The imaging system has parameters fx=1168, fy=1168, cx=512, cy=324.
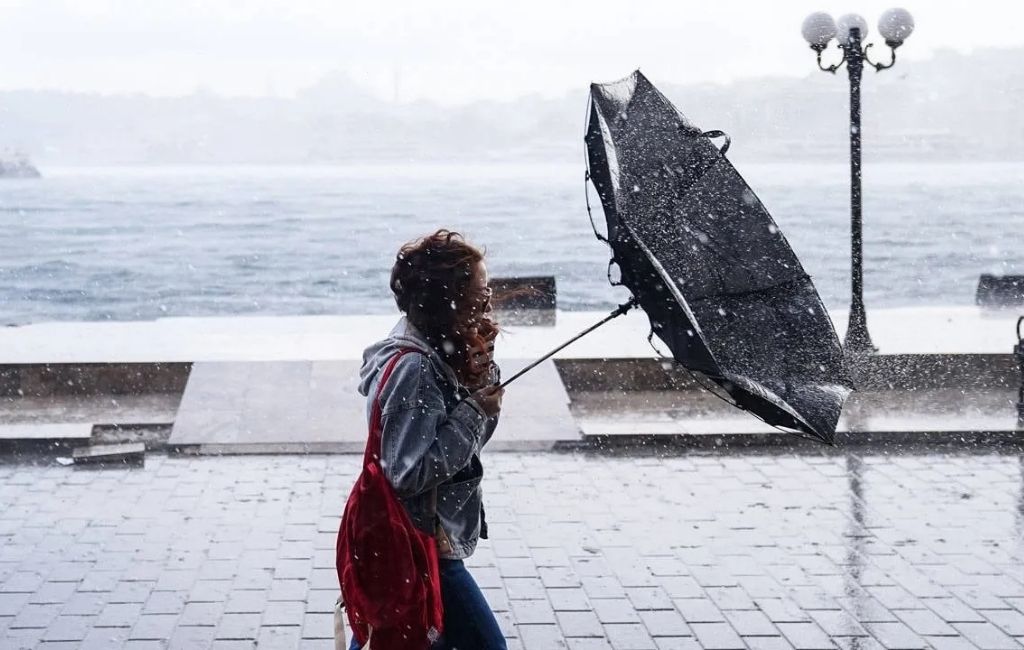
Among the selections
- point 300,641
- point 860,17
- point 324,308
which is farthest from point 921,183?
point 300,641

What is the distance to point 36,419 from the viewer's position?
9.83 m

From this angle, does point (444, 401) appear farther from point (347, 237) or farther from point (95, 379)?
point (347, 237)

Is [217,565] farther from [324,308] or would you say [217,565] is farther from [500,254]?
[500,254]

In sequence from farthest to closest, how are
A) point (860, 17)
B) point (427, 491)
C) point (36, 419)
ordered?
point (860, 17) → point (36, 419) → point (427, 491)

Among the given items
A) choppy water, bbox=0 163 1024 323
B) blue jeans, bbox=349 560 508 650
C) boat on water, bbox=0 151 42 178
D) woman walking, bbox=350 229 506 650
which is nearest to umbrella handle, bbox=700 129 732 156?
woman walking, bbox=350 229 506 650

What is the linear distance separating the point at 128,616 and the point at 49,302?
2159 inches

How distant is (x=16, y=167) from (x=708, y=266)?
547ft

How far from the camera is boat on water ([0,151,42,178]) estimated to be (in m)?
152

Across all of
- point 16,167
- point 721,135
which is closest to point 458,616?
point 721,135

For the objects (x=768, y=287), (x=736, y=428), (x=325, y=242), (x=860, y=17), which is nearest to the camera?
(x=768, y=287)

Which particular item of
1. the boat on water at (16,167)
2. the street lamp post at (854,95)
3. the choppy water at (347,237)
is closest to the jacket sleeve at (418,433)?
the street lamp post at (854,95)

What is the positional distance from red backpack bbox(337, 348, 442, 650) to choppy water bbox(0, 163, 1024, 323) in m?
19.8

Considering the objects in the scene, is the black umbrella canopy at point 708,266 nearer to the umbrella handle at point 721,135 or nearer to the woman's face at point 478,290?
the umbrella handle at point 721,135

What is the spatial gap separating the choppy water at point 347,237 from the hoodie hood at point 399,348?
19.6m
